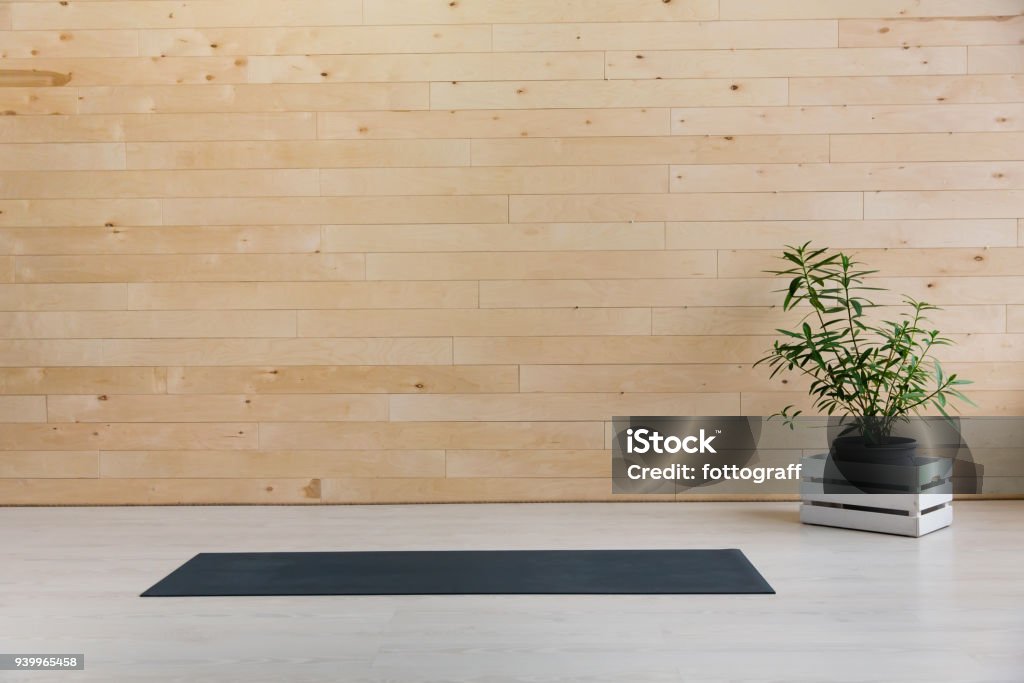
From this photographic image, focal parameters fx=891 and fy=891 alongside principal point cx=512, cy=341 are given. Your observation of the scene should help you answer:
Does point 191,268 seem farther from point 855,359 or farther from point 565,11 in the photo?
point 855,359

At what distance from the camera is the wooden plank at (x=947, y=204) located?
3.55 meters

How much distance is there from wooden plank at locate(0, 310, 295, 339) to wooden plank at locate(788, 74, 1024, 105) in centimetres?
229

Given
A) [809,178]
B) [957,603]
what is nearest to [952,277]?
[809,178]

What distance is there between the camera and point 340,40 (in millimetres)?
3588

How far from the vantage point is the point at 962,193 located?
3557 millimetres

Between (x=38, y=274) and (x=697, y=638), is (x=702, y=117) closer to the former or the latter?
(x=697, y=638)

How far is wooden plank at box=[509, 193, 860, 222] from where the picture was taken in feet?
11.7

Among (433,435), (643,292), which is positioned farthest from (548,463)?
(643,292)

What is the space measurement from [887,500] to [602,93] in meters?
1.87

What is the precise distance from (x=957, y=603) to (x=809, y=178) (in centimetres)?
184

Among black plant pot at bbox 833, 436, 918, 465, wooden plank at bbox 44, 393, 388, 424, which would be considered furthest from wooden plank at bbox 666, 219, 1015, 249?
wooden plank at bbox 44, 393, 388, 424

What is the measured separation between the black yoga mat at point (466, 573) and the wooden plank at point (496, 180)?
58.0 inches

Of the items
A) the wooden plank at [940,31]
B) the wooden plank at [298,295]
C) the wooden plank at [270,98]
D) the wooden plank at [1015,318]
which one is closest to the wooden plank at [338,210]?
the wooden plank at [298,295]

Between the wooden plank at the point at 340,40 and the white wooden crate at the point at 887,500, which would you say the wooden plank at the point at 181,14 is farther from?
the white wooden crate at the point at 887,500
